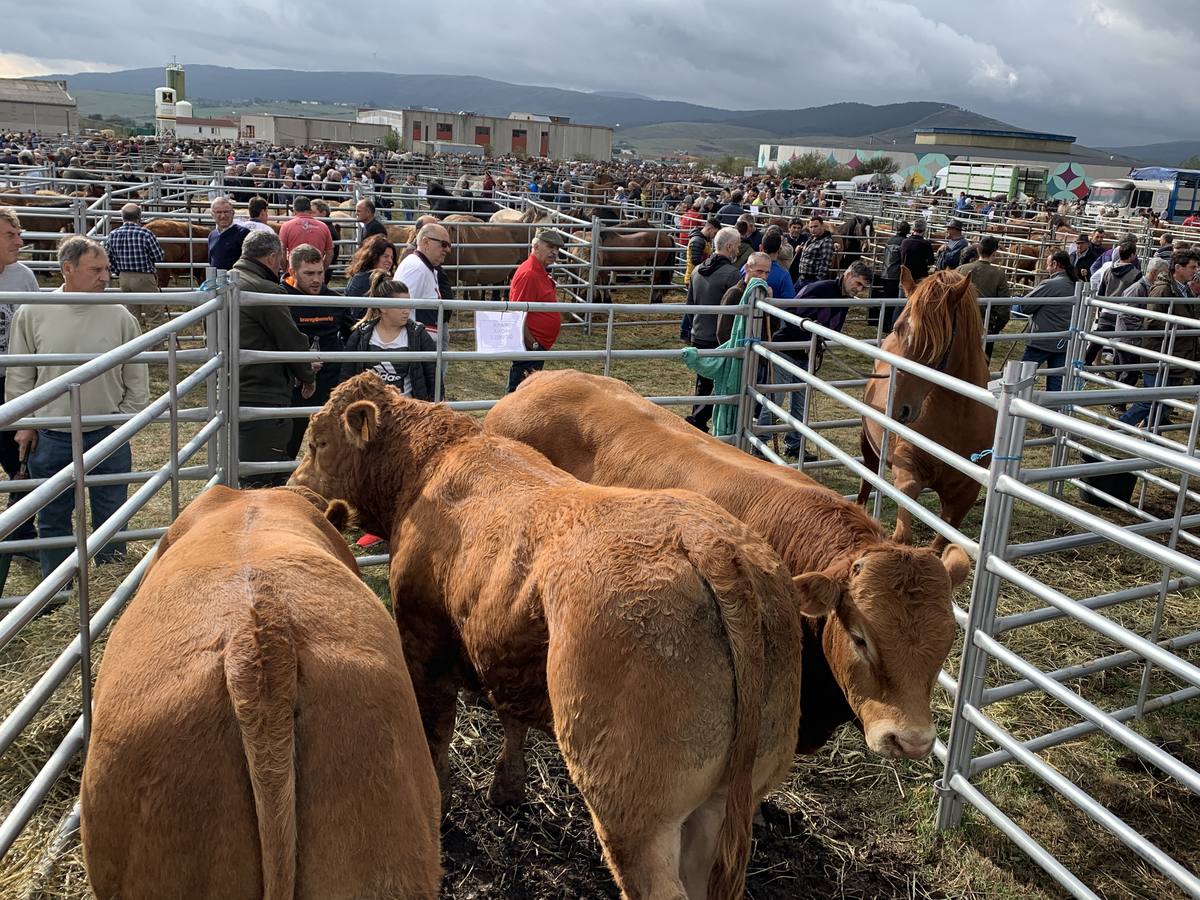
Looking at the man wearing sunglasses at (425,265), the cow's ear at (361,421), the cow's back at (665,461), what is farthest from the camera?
the man wearing sunglasses at (425,265)

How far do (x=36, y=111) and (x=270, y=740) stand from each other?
298 ft

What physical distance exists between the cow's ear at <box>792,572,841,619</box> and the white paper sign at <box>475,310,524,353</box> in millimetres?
3445

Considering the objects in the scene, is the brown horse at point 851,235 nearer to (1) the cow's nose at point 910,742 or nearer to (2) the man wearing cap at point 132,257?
(2) the man wearing cap at point 132,257

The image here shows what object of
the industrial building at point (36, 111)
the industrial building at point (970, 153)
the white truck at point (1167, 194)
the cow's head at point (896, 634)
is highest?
the industrial building at point (970, 153)

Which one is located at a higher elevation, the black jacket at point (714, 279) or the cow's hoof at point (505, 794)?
the black jacket at point (714, 279)

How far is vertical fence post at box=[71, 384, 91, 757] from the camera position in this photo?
281 centimetres

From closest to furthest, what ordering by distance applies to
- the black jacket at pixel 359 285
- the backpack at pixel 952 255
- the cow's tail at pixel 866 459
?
the cow's tail at pixel 866 459 < the black jacket at pixel 359 285 < the backpack at pixel 952 255

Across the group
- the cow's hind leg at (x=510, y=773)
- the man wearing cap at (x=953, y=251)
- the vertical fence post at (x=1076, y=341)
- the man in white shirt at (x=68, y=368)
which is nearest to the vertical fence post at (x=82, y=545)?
the cow's hind leg at (x=510, y=773)

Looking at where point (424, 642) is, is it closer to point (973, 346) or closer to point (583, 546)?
point (583, 546)

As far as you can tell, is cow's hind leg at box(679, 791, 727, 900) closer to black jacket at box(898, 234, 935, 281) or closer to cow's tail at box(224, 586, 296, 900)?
cow's tail at box(224, 586, 296, 900)

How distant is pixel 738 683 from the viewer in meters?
2.49

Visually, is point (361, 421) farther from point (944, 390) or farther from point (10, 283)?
point (944, 390)

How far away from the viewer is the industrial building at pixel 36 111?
74875 millimetres

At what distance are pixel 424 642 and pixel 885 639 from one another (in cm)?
159
